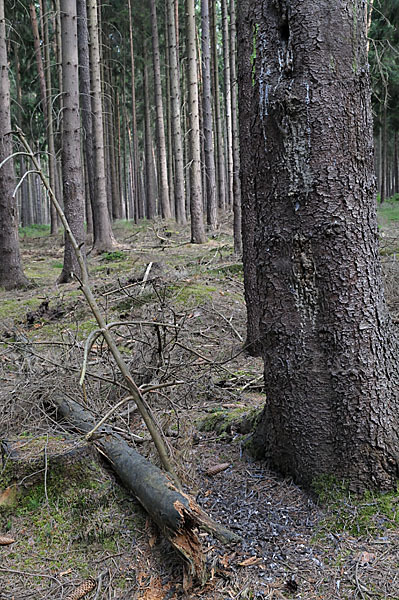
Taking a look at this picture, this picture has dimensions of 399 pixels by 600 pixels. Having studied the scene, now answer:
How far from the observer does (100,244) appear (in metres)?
12.9

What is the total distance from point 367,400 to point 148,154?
19.9 metres

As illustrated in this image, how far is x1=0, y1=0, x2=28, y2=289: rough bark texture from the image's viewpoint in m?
9.17

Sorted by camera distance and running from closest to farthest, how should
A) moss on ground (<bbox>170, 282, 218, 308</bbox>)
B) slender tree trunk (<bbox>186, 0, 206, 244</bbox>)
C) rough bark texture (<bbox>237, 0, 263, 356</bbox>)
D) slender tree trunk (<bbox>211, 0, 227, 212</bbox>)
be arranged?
rough bark texture (<bbox>237, 0, 263, 356</bbox>) → moss on ground (<bbox>170, 282, 218, 308</bbox>) → slender tree trunk (<bbox>186, 0, 206, 244</bbox>) → slender tree trunk (<bbox>211, 0, 227, 212</bbox>)

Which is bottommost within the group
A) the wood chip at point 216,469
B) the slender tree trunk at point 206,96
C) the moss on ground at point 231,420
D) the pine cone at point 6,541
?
the pine cone at point 6,541

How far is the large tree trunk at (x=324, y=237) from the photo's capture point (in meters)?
2.29

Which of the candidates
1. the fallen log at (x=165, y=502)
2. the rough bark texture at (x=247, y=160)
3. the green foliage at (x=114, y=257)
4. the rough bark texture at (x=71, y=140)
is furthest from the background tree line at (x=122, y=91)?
the fallen log at (x=165, y=502)

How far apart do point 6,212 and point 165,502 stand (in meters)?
8.35

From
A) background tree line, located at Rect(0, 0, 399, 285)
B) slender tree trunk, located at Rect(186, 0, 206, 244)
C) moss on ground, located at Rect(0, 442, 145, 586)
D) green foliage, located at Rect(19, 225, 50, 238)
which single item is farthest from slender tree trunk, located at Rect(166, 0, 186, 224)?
moss on ground, located at Rect(0, 442, 145, 586)

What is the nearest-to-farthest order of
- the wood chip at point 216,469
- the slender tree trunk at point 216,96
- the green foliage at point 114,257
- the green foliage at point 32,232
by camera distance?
1. the wood chip at point 216,469
2. the green foliage at point 114,257
3. the slender tree trunk at point 216,96
4. the green foliage at point 32,232

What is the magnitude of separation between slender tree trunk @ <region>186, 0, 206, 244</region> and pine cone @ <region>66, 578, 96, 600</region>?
11.3 meters

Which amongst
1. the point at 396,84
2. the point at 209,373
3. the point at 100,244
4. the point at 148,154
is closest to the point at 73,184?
the point at 100,244

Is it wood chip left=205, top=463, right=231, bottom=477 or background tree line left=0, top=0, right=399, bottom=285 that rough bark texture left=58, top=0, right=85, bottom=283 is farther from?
wood chip left=205, top=463, right=231, bottom=477

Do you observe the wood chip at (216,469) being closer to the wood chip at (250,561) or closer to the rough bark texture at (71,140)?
the wood chip at (250,561)

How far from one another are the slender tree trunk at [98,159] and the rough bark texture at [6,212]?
3081 mm
